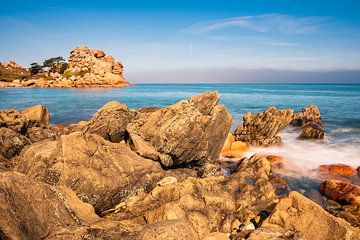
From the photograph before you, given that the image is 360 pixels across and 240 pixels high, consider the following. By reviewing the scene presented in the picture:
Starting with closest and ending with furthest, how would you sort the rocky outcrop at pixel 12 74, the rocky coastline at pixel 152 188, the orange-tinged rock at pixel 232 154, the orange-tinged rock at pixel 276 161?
the rocky coastline at pixel 152 188 → the orange-tinged rock at pixel 276 161 → the orange-tinged rock at pixel 232 154 → the rocky outcrop at pixel 12 74

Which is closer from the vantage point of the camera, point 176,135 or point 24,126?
point 176,135

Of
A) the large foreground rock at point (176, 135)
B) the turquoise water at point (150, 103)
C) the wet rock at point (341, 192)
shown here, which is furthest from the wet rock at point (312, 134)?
the large foreground rock at point (176, 135)

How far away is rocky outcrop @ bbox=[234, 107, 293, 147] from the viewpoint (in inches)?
1138

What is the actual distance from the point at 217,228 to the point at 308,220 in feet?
9.99

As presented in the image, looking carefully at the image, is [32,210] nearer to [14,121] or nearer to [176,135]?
[176,135]

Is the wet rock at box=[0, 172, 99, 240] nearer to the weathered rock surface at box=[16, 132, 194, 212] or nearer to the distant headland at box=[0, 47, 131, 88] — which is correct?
the weathered rock surface at box=[16, 132, 194, 212]

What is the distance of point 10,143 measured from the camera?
14000 mm

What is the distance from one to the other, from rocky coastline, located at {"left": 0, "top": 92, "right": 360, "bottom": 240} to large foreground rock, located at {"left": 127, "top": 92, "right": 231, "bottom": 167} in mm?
62

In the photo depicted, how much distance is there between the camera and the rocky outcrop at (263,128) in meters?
28.9

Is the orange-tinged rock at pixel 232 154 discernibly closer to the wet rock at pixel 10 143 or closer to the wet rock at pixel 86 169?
the wet rock at pixel 86 169

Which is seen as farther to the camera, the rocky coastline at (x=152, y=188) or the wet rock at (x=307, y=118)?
the wet rock at (x=307, y=118)

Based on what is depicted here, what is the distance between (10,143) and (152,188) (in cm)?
763

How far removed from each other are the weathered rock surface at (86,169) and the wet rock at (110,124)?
4286mm

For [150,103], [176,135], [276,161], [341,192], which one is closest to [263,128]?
[276,161]
